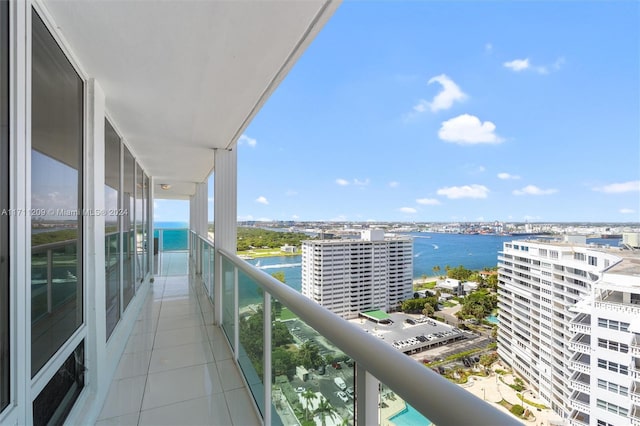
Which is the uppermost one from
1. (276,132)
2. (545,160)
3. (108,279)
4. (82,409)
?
(276,132)

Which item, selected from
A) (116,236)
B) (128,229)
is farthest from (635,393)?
(128,229)

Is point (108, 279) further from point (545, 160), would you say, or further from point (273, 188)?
point (273, 188)

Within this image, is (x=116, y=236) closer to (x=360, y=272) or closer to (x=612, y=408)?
(x=360, y=272)

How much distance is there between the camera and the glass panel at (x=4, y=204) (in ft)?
3.69

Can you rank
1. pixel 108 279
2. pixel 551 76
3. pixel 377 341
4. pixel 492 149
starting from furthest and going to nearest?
pixel 108 279 < pixel 492 149 < pixel 551 76 < pixel 377 341

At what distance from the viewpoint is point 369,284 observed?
219cm

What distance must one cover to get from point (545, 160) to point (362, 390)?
2503 mm

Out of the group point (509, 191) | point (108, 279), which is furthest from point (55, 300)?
point (509, 191)

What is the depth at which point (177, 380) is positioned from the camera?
8.48ft

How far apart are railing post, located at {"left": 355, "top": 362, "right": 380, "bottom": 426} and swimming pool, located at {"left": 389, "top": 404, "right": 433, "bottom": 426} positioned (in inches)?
3.2

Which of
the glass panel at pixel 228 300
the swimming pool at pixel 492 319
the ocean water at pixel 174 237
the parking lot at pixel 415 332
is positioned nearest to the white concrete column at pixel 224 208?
the glass panel at pixel 228 300

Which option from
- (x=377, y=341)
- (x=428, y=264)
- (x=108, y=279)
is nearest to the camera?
(x=377, y=341)

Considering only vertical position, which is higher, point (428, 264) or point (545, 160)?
point (545, 160)

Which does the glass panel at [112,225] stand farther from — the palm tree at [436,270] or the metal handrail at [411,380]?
the palm tree at [436,270]
